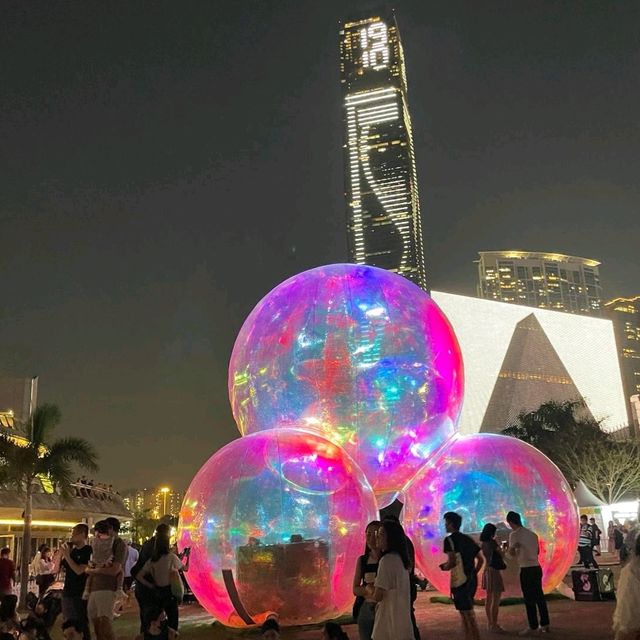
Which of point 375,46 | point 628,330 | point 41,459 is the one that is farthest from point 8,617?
point 628,330

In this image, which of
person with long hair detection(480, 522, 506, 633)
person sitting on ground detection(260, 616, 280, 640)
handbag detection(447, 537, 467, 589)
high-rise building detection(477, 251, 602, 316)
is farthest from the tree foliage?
high-rise building detection(477, 251, 602, 316)

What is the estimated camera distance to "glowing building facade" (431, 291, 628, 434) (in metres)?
50.6

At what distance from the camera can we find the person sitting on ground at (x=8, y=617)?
7.79 metres

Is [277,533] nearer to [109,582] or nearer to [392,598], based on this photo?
[109,582]

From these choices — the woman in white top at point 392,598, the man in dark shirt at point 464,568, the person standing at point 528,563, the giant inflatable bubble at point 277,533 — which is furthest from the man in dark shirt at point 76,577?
the person standing at point 528,563

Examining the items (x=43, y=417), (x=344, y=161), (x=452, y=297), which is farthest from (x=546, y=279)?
(x=43, y=417)

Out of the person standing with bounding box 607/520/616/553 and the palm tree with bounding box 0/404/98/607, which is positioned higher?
the palm tree with bounding box 0/404/98/607

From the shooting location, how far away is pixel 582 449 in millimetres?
40500

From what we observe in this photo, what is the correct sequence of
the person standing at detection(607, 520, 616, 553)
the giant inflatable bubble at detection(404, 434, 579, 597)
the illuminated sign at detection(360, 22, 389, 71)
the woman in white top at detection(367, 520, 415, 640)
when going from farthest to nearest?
the illuminated sign at detection(360, 22, 389, 71)
the person standing at detection(607, 520, 616, 553)
the giant inflatable bubble at detection(404, 434, 579, 597)
the woman in white top at detection(367, 520, 415, 640)

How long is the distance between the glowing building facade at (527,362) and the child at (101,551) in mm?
42850

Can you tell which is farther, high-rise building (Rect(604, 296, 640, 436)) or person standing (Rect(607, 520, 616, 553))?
high-rise building (Rect(604, 296, 640, 436))

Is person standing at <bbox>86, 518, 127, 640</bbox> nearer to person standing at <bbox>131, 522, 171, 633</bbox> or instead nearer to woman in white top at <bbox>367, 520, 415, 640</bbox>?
person standing at <bbox>131, 522, 171, 633</bbox>

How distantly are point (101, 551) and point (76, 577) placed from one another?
1.39 ft

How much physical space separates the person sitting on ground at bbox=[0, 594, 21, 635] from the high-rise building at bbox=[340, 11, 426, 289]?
6687 inches
